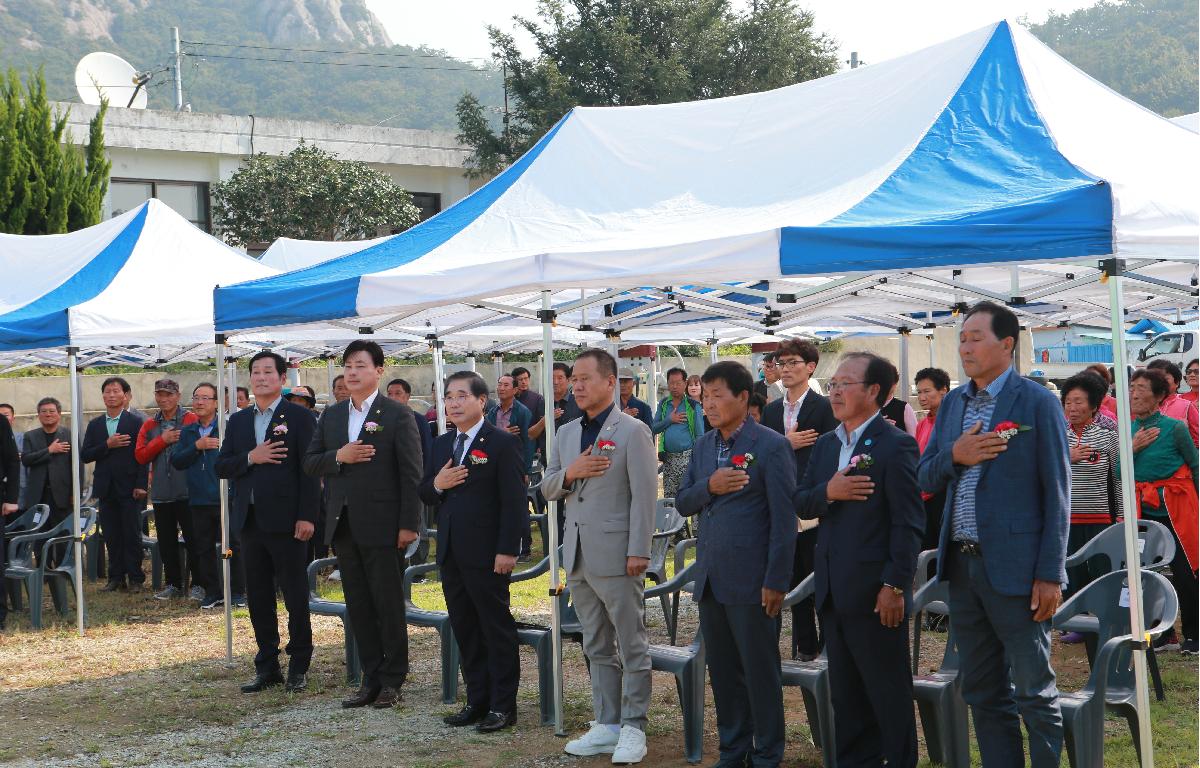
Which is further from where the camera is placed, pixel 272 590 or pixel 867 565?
pixel 272 590

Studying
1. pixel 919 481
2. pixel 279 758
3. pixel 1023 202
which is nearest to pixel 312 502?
pixel 279 758

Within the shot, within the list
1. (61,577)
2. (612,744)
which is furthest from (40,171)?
(612,744)

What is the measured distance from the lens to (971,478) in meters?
4.47

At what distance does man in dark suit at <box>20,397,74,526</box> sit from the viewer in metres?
11.6

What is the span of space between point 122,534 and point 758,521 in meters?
8.31

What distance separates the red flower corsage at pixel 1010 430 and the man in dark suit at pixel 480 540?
275cm

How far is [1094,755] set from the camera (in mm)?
4758

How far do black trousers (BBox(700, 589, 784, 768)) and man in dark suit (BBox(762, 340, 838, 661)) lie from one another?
175 centimetres

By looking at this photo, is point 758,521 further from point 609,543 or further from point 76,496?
point 76,496

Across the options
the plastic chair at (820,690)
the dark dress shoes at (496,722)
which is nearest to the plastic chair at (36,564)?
the dark dress shoes at (496,722)

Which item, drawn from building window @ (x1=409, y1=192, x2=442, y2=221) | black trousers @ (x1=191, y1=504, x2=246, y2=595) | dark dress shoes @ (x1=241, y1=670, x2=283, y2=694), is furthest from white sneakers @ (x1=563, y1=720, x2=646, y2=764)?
building window @ (x1=409, y1=192, x2=442, y2=221)

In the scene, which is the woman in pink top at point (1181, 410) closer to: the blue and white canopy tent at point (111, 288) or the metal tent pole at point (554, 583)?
the metal tent pole at point (554, 583)

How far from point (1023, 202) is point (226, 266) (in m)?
8.43

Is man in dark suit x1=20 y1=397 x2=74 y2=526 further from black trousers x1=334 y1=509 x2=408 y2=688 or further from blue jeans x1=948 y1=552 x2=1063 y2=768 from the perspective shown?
blue jeans x1=948 y1=552 x2=1063 y2=768
